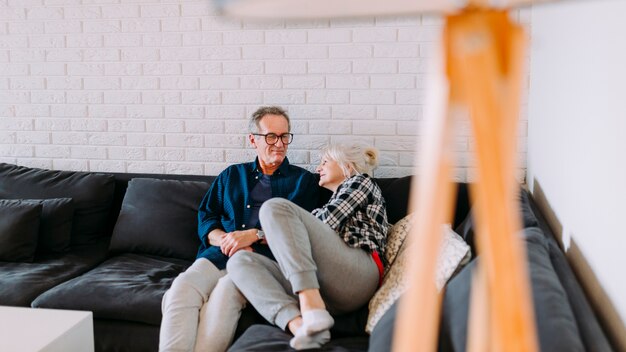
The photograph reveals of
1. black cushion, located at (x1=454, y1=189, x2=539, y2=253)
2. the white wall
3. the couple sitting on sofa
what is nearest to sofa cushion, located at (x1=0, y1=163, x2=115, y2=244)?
the couple sitting on sofa

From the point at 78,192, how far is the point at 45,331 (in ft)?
4.55

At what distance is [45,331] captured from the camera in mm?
2139

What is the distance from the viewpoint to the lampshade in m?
0.66

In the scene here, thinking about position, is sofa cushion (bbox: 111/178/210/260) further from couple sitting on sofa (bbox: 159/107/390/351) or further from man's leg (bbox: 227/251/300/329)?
man's leg (bbox: 227/251/300/329)

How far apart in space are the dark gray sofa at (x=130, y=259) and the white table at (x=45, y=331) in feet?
0.93

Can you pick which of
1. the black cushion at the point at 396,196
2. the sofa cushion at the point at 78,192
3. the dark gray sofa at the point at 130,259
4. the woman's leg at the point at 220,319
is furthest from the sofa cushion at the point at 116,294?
the black cushion at the point at 396,196

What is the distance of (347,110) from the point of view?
332cm

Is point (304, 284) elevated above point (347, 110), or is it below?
below

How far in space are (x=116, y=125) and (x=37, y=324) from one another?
5.45 ft

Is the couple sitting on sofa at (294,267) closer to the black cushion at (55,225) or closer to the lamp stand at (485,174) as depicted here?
the black cushion at (55,225)

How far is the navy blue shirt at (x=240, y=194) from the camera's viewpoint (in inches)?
119

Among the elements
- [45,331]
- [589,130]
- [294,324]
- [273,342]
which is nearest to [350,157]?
[294,324]

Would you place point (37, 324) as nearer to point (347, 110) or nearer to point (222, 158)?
point (222, 158)

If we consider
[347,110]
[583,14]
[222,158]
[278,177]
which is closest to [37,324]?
[278,177]
